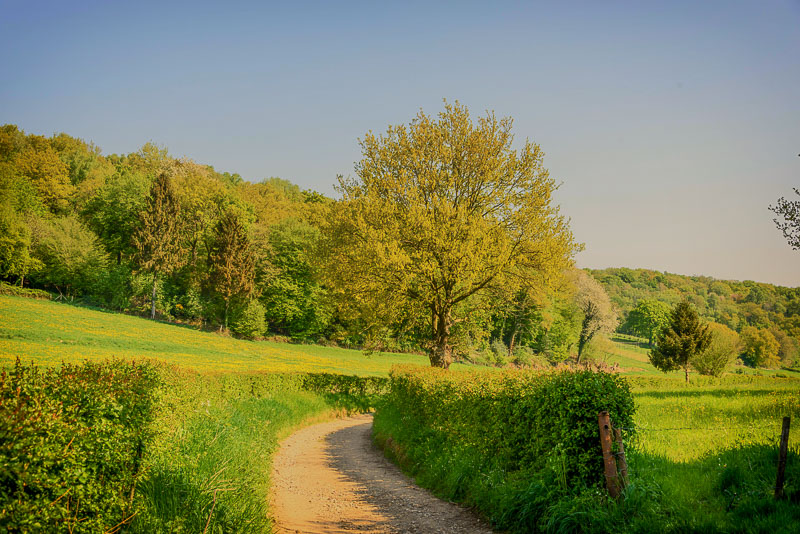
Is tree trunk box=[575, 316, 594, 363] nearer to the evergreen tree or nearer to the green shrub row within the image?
the evergreen tree

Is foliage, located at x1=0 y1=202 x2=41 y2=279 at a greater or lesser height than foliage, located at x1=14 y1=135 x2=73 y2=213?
lesser

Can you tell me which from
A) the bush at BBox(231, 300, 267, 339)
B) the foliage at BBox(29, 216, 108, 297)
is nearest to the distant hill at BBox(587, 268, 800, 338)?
the bush at BBox(231, 300, 267, 339)

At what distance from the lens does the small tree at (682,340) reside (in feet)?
129

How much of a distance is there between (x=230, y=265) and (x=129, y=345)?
23.2 m

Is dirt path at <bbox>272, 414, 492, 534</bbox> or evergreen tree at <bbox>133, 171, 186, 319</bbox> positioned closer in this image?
dirt path at <bbox>272, 414, 492, 534</bbox>

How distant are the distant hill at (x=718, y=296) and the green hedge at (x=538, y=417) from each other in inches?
1103

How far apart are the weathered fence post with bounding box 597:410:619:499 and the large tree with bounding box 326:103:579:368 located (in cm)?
1246

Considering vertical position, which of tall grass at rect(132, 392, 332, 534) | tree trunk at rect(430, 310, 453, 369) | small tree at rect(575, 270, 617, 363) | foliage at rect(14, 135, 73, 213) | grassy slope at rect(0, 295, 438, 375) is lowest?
grassy slope at rect(0, 295, 438, 375)

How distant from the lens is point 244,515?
6281 millimetres

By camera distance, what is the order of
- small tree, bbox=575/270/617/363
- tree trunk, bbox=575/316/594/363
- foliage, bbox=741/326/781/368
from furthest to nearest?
1. tree trunk, bbox=575/316/594/363
2. small tree, bbox=575/270/617/363
3. foliage, bbox=741/326/781/368

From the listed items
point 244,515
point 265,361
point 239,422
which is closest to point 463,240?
point 239,422

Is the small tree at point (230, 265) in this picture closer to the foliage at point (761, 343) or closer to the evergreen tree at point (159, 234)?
the evergreen tree at point (159, 234)

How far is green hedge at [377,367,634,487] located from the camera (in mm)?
6105

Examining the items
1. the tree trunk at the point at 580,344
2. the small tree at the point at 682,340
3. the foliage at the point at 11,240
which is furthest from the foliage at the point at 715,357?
the foliage at the point at 11,240
